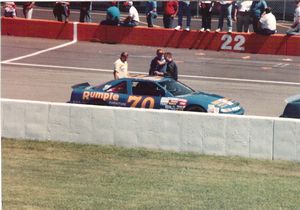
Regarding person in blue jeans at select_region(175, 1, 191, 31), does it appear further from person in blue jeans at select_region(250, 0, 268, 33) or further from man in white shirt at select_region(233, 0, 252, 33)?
person in blue jeans at select_region(250, 0, 268, 33)

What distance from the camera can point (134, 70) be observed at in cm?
2231

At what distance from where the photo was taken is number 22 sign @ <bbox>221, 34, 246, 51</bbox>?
24.9 meters

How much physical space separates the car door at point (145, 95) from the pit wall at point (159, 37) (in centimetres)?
978

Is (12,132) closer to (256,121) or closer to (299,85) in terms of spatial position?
(256,121)

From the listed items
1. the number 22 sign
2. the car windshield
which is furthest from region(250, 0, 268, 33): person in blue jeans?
the car windshield

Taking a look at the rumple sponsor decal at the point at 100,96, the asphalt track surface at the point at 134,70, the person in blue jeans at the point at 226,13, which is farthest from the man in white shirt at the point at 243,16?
the rumple sponsor decal at the point at 100,96

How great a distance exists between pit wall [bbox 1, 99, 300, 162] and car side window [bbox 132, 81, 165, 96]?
263cm

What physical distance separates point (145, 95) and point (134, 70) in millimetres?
6786

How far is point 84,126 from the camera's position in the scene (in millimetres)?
13266

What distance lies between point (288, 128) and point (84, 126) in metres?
3.76

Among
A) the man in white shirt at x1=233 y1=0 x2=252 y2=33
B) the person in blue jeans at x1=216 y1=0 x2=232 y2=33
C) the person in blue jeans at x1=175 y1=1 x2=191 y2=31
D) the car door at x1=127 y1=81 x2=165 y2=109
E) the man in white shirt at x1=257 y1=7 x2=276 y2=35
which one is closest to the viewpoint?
the car door at x1=127 y1=81 x2=165 y2=109

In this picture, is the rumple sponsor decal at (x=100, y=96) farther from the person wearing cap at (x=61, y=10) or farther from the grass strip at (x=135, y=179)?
the person wearing cap at (x=61, y=10)

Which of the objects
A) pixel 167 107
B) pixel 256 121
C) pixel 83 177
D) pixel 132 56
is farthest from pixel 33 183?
pixel 132 56

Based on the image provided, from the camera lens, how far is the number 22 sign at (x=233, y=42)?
2486 cm
